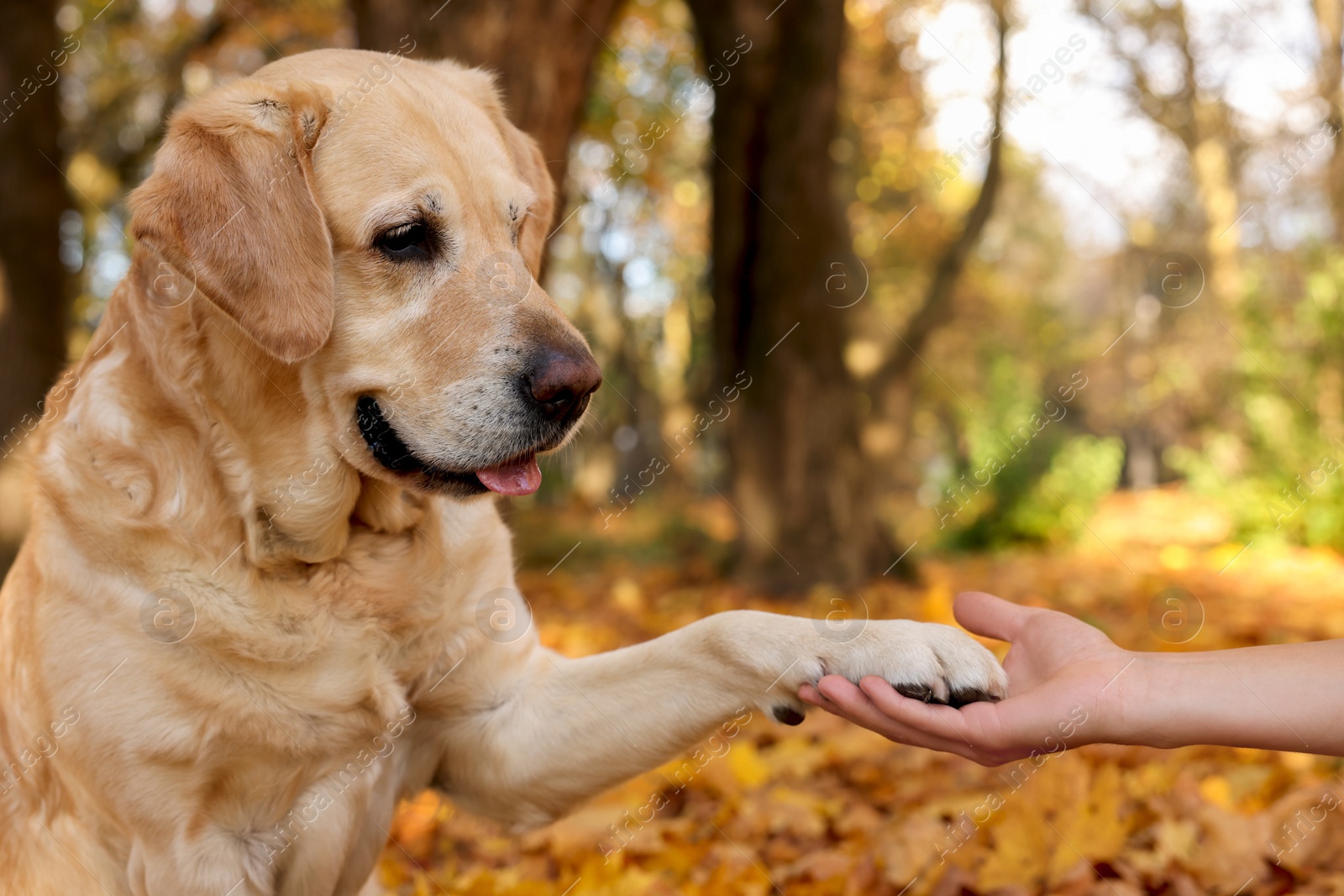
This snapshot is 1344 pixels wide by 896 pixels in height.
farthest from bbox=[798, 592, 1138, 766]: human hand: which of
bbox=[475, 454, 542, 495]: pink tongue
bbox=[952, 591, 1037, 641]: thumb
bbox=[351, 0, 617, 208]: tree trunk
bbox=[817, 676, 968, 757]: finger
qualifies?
bbox=[351, 0, 617, 208]: tree trunk

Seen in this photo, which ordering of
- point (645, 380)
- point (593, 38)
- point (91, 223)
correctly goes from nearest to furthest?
point (593, 38), point (91, 223), point (645, 380)

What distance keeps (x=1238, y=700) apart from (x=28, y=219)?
761 cm

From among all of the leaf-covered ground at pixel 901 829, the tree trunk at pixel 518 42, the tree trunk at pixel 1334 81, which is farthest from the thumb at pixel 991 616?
the tree trunk at pixel 1334 81

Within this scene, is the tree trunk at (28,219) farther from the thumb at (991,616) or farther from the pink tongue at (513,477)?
the thumb at (991,616)

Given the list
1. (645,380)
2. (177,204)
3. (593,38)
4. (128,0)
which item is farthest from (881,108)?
(177,204)

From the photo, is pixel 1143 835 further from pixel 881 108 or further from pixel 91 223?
pixel 881 108

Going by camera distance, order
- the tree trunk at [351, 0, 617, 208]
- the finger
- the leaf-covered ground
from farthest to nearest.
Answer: the tree trunk at [351, 0, 617, 208] < the leaf-covered ground < the finger

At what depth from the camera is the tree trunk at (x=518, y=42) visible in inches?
161

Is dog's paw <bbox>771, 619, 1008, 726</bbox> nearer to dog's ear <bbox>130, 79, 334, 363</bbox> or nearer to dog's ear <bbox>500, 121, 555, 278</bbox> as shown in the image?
dog's ear <bbox>130, 79, 334, 363</bbox>

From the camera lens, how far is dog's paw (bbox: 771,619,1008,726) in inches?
73.3

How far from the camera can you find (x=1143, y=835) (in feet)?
8.37

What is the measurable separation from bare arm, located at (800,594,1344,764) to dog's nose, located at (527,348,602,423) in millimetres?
813

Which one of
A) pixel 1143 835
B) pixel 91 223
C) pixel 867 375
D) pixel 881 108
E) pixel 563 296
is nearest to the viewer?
pixel 1143 835

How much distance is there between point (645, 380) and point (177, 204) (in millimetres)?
22653
